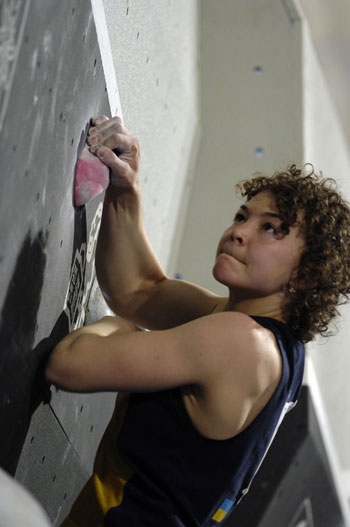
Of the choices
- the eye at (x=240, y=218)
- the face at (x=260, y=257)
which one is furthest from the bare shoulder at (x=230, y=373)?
the eye at (x=240, y=218)

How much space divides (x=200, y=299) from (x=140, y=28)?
464mm

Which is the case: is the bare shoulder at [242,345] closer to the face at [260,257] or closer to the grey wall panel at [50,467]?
the face at [260,257]

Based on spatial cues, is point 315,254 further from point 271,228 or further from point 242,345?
point 242,345

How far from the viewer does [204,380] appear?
3.31 feet

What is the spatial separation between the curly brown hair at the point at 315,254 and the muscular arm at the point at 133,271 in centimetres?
18

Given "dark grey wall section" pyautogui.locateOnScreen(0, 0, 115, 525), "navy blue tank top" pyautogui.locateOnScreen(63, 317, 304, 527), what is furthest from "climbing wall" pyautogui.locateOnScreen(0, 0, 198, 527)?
"navy blue tank top" pyautogui.locateOnScreen(63, 317, 304, 527)

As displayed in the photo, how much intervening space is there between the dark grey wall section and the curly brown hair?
11.4 inches

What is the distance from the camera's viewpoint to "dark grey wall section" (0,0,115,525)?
860mm

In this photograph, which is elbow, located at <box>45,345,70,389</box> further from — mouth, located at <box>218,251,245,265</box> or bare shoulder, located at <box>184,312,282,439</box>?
mouth, located at <box>218,251,245,265</box>

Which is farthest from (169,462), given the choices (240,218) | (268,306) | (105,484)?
(240,218)

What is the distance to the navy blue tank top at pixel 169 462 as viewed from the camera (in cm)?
106

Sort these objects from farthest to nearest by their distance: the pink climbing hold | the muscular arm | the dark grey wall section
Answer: the muscular arm → the pink climbing hold → the dark grey wall section

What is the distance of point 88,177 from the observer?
1.13 meters

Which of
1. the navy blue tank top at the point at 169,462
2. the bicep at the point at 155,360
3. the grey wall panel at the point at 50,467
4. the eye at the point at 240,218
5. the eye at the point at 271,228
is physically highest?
the eye at the point at 240,218
